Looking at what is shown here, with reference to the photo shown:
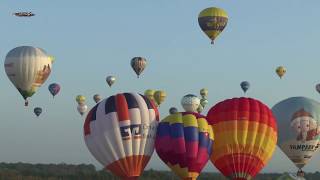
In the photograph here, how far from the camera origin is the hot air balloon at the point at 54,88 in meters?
57.4

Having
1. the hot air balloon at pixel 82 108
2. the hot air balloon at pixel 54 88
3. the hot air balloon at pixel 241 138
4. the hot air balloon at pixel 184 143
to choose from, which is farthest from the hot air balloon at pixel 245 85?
the hot air balloon at pixel 184 143

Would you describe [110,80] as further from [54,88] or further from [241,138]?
[241,138]

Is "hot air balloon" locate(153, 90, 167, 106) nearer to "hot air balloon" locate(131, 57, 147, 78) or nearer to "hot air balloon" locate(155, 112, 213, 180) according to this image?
"hot air balloon" locate(131, 57, 147, 78)

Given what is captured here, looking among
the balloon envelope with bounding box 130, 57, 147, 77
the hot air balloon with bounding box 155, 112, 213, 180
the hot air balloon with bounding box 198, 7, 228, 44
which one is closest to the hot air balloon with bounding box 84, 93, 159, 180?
the hot air balloon with bounding box 155, 112, 213, 180

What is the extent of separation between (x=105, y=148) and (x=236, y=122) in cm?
554

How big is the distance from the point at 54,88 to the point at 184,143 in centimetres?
3210

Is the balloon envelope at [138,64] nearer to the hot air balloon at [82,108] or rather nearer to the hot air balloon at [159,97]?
the hot air balloon at [159,97]

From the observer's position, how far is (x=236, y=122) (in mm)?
28719

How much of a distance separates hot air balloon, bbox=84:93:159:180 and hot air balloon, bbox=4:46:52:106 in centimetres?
1622

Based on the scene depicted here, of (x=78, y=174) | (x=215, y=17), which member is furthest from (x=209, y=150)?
(x=78, y=174)

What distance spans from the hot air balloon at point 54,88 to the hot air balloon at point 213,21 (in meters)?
17.4

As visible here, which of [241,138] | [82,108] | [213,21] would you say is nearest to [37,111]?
[82,108]

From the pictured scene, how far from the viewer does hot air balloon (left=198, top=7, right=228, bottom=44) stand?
145 feet

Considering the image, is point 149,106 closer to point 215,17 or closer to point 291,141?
point 291,141
